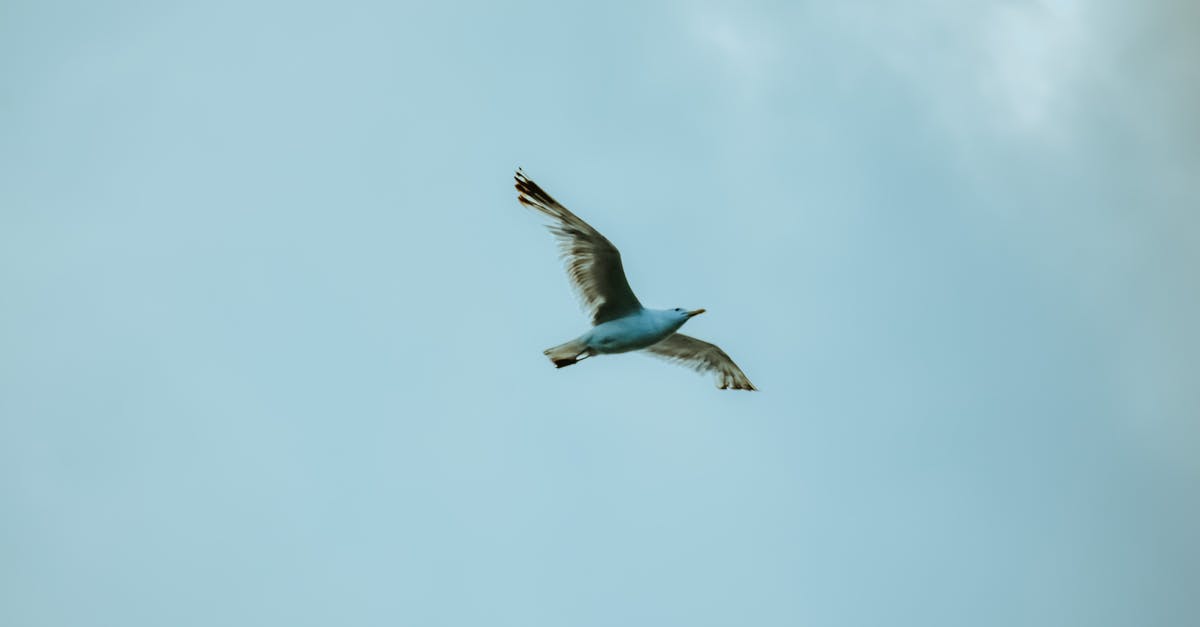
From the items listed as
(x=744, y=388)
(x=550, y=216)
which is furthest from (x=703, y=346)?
(x=550, y=216)

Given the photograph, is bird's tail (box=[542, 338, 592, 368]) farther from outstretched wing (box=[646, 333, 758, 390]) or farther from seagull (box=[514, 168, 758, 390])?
outstretched wing (box=[646, 333, 758, 390])

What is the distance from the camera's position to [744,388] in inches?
595

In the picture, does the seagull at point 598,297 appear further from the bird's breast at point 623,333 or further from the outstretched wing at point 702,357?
the outstretched wing at point 702,357

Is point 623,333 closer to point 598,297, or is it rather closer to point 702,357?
point 598,297

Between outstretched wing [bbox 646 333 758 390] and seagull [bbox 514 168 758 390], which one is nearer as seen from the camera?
seagull [bbox 514 168 758 390]

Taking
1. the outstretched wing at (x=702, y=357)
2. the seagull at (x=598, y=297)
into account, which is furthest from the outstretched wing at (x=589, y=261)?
the outstretched wing at (x=702, y=357)

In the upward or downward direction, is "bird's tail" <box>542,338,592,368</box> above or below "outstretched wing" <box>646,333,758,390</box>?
below

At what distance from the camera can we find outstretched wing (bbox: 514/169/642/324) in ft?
40.7

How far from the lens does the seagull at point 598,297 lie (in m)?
12.4

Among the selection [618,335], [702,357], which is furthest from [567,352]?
[702,357]

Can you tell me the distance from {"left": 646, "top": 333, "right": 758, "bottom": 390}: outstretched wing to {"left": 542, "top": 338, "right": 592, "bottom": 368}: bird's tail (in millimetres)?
1888

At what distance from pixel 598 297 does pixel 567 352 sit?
26.4 inches

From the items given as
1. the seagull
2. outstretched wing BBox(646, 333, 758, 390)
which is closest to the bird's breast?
the seagull

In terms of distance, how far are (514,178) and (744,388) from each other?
4445 mm
